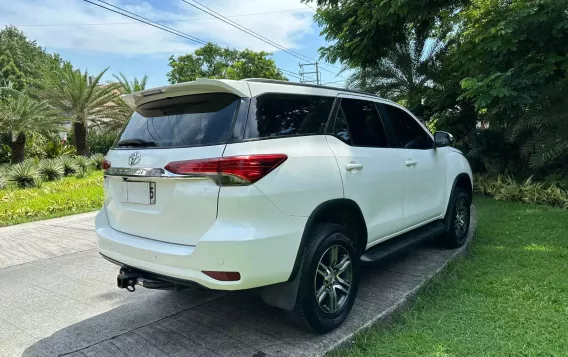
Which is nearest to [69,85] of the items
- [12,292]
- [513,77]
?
[12,292]

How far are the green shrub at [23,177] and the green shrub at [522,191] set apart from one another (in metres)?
11.8

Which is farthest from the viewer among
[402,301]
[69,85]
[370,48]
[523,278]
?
[69,85]

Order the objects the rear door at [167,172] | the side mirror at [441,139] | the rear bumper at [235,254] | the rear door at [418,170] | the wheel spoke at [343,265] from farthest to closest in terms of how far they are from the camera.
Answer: the side mirror at [441,139] < the rear door at [418,170] < the wheel spoke at [343,265] < the rear door at [167,172] < the rear bumper at [235,254]

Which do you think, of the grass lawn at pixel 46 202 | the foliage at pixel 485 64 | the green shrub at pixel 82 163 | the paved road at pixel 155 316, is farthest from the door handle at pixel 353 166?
the green shrub at pixel 82 163

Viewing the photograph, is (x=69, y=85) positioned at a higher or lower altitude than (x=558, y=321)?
higher

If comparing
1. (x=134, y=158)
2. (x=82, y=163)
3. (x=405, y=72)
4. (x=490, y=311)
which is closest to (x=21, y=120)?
(x=82, y=163)

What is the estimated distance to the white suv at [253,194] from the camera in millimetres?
2477

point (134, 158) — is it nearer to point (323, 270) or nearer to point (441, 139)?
point (323, 270)

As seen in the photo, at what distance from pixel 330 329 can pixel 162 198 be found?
150 centimetres

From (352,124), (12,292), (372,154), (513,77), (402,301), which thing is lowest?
(12,292)

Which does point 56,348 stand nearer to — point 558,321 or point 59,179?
point 558,321

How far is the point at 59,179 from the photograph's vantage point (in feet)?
44.4

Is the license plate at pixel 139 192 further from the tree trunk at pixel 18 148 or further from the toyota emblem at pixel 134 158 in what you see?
the tree trunk at pixel 18 148

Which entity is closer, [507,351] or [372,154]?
[507,351]
